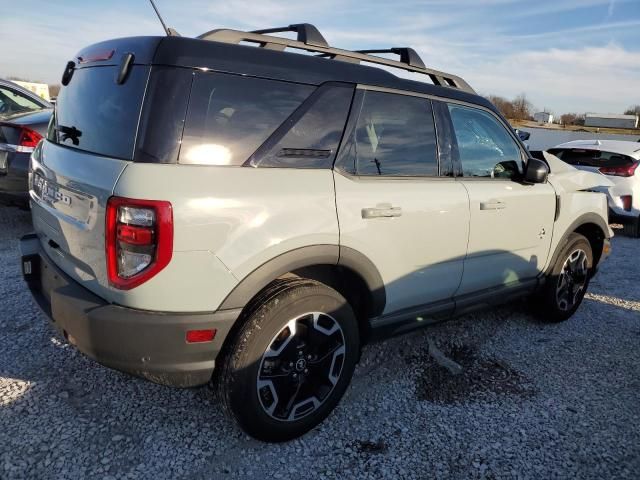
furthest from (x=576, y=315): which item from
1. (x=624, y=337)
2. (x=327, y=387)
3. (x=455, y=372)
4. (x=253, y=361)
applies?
(x=253, y=361)

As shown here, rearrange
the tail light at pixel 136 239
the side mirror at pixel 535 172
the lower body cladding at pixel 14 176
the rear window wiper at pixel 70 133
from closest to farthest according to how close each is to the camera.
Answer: the tail light at pixel 136 239
the rear window wiper at pixel 70 133
the side mirror at pixel 535 172
the lower body cladding at pixel 14 176

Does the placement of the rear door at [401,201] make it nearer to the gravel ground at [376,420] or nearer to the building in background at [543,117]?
the gravel ground at [376,420]

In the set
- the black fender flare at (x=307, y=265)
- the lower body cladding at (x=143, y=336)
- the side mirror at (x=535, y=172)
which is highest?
the side mirror at (x=535, y=172)

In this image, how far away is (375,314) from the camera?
108 inches

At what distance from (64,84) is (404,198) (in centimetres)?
204

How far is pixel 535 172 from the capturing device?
3.44m

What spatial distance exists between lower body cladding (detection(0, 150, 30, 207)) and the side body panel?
12.9 ft

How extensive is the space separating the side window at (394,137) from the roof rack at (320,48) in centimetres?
26

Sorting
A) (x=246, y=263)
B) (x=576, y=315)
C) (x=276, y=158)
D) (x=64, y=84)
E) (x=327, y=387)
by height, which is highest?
(x=64, y=84)

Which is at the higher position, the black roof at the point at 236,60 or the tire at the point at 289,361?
the black roof at the point at 236,60

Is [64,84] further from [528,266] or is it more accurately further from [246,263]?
[528,266]

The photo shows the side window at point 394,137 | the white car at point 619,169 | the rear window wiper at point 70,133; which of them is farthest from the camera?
the white car at point 619,169

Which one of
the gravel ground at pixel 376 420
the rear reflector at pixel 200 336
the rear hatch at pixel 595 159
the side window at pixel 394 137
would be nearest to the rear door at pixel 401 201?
the side window at pixel 394 137

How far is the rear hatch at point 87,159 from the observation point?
207cm
